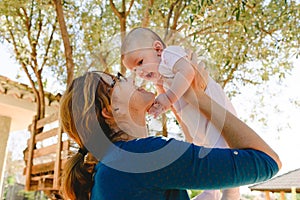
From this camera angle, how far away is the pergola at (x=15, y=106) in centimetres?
427

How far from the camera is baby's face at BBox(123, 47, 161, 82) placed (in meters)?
1.05

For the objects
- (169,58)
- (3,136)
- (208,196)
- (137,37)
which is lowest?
(208,196)

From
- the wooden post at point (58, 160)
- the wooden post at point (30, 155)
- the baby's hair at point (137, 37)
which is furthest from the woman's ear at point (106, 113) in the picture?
the wooden post at point (30, 155)

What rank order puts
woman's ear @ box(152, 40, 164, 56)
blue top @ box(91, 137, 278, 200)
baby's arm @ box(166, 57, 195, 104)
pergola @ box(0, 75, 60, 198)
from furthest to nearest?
pergola @ box(0, 75, 60, 198) → woman's ear @ box(152, 40, 164, 56) → baby's arm @ box(166, 57, 195, 104) → blue top @ box(91, 137, 278, 200)

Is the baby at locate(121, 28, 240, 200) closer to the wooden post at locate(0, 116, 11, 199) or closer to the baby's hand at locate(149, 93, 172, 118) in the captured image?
the baby's hand at locate(149, 93, 172, 118)

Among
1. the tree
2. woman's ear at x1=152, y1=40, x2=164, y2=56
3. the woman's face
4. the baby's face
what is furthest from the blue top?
the tree

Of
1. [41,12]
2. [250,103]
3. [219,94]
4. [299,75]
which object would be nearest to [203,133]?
[219,94]

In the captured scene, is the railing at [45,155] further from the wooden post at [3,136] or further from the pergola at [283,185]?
the pergola at [283,185]

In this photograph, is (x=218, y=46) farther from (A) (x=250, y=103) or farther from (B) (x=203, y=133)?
(B) (x=203, y=133)

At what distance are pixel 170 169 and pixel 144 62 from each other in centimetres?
50

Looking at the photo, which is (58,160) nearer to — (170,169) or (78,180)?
(78,180)

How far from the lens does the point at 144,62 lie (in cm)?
108


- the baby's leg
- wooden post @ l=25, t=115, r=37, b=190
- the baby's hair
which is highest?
wooden post @ l=25, t=115, r=37, b=190

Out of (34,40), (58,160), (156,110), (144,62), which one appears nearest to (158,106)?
(156,110)
